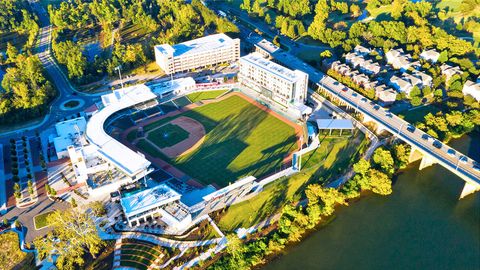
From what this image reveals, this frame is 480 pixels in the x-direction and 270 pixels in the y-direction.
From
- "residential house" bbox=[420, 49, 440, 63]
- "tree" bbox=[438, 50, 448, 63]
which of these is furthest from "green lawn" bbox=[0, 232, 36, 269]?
"tree" bbox=[438, 50, 448, 63]

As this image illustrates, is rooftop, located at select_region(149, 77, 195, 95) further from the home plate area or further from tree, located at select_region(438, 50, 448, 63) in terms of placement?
tree, located at select_region(438, 50, 448, 63)

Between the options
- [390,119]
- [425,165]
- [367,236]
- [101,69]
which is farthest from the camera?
[101,69]

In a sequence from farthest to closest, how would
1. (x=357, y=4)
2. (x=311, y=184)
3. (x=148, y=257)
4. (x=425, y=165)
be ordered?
(x=357, y=4) < (x=425, y=165) < (x=311, y=184) < (x=148, y=257)

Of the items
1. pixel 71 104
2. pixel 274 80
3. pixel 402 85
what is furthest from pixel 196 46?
pixel 402 85

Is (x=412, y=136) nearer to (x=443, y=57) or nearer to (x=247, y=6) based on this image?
(x=443, y=57)

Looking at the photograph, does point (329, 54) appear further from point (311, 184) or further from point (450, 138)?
point (311, 184)

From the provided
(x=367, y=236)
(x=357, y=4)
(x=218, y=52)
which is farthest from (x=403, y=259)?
(x=357, y=4)

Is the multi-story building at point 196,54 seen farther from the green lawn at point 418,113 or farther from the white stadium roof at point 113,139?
the green lawn at point 418,113
